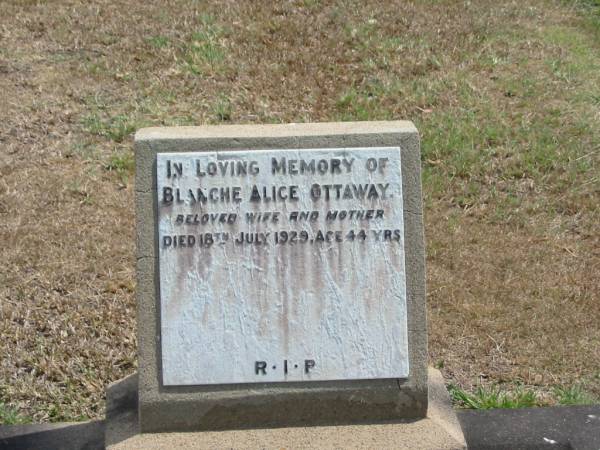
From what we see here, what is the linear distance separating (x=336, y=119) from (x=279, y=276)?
3.57 meters

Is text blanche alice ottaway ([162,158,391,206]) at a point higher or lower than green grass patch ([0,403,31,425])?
higher

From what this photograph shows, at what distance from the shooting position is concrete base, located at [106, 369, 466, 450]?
322cm

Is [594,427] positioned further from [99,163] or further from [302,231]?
[99,163]

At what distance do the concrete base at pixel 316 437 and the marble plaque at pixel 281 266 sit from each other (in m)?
0.19

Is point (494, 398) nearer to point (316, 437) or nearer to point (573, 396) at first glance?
point (573, 396)

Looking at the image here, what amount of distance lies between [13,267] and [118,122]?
6.01 ft

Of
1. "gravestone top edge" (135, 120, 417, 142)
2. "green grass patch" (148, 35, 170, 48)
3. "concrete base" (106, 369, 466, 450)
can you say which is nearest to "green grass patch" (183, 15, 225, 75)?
"green grass patch" (148, 35, 170, 48)

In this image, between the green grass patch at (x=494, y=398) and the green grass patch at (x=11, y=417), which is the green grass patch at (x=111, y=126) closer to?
the green grass patch at (x=11, y=417)

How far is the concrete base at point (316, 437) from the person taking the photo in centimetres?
322

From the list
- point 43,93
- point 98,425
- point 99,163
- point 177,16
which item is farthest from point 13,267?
point 177,16

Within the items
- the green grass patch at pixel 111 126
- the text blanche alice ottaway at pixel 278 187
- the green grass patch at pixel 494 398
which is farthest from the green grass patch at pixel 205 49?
the text blanche alice ottaway at pixel 278 187

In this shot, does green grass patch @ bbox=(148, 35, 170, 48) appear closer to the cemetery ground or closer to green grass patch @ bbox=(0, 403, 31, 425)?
the cemetery ground

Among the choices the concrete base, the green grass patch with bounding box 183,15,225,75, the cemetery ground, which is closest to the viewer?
the concrete base

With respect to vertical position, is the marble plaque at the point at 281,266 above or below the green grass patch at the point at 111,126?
below
